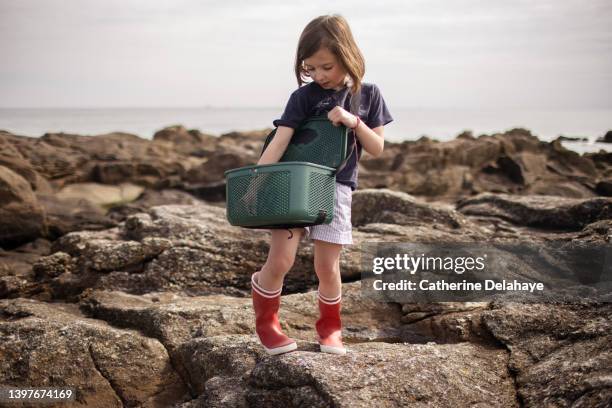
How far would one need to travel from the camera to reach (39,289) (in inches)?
267

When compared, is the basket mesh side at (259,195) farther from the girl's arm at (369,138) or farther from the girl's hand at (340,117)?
the girl's arm at (369,138)

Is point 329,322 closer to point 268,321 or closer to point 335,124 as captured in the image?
point 268,321

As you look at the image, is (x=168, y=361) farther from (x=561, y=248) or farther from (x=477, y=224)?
(x=477, y=224)

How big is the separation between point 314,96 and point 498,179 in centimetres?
1522

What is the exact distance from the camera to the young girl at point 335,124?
391 cm

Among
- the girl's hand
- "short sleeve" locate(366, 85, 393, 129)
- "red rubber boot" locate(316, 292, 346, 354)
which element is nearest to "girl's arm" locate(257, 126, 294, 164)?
the girl's hand

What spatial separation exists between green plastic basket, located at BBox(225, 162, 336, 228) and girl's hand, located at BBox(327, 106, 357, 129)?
29 cm

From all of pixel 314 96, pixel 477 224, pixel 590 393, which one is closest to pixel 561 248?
pixel 477 224

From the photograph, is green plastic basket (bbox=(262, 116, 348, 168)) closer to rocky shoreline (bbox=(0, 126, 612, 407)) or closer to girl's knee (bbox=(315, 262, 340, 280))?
girl's knee (bbox=(315, 262, 340, 280))

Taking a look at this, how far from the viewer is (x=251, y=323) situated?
5191mm

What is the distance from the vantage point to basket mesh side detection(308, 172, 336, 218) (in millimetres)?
3740

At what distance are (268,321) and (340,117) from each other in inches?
55.3

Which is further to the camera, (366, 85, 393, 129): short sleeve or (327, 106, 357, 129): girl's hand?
(366, 85, 393, 129): short sleeve

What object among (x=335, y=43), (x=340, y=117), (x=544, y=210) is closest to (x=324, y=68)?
(x=335, y=43)
